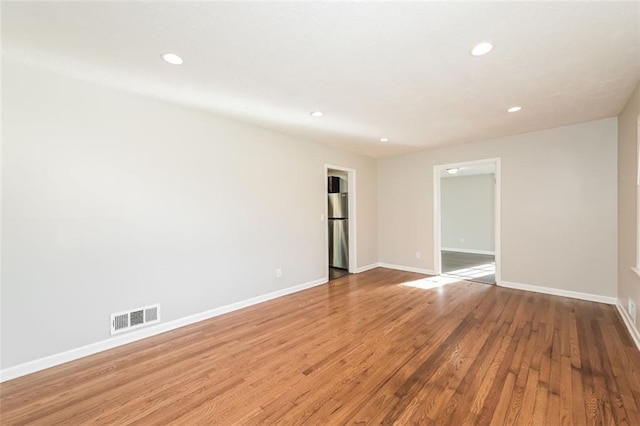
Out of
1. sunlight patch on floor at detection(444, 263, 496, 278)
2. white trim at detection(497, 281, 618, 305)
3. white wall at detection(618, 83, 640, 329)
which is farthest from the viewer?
sunlight patch on floor at detection(444, 263, 496, 278)

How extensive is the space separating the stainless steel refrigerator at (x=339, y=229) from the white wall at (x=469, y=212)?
461 centimetres

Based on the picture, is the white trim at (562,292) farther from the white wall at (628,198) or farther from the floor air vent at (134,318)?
the floor air vent at (134,318)

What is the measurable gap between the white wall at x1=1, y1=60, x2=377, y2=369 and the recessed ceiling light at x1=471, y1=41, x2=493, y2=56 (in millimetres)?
2703

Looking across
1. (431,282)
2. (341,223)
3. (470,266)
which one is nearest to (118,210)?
(341,223)

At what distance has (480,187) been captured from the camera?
25.9 ft

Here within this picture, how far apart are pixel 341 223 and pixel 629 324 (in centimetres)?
420

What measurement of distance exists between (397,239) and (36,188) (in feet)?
18.0

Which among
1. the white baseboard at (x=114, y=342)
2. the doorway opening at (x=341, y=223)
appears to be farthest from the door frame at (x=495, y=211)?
the white baseboard at (x=114, y=342)

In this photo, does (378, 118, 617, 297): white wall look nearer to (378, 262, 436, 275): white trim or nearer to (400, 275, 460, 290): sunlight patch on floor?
(400, 275, 460, 290): sunlight patch on floor

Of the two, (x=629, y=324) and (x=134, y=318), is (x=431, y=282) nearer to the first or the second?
(x=629, y=324)

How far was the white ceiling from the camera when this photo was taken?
5.17 ft

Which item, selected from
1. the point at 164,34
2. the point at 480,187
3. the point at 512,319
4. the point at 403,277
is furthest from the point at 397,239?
the point at 164,34

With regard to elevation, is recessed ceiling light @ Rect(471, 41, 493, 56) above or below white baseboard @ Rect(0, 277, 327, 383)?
above

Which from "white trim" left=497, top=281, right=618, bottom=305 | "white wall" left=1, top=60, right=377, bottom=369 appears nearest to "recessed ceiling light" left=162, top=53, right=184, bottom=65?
"white wall" left=1, top=60, right=377, bottom=369
